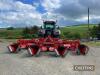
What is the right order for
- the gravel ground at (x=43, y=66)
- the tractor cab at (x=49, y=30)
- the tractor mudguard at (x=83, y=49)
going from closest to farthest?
1. the gravel ground at (x=43, y=66)
2. the tractor mudguard at (x=83, y=49)
3. the tractor cab at (x=49, y=30)

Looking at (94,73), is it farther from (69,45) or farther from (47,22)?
(47,22)

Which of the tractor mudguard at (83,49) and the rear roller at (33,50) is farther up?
the rear roller at (33,50)

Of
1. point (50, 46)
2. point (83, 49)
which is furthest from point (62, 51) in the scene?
point (83, 49)

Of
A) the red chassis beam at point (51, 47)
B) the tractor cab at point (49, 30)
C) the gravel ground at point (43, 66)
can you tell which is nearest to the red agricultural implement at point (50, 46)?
the red chassis beam at point (51, 47)

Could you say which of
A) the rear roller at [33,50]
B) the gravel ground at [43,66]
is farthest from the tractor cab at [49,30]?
the gravel ground at [43,66]

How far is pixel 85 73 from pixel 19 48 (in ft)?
42.9

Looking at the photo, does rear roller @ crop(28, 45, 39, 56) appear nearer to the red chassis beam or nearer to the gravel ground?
the red chassis beam

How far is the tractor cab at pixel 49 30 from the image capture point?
2977cm

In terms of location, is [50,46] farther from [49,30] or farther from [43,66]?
[49,30]

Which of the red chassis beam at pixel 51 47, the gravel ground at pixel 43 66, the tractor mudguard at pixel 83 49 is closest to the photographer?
the gravel ground at pixel 43 66

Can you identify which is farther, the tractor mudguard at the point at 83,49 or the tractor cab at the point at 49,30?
the tractor cab at the point at 49,30

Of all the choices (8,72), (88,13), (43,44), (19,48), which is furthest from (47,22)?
(88,13)

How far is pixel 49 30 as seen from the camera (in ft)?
102

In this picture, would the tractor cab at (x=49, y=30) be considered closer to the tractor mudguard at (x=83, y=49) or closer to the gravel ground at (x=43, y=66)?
the tractor mudguard at (x=83, y=49)
